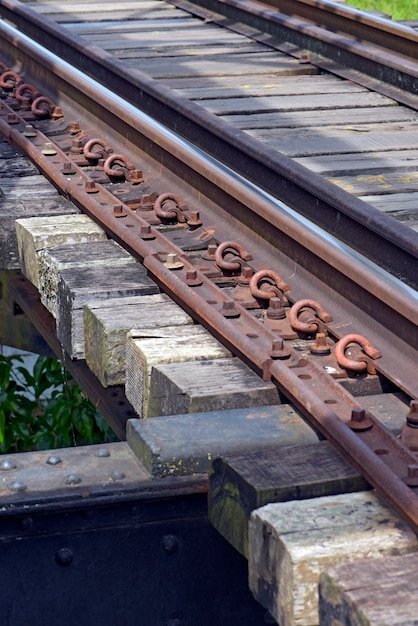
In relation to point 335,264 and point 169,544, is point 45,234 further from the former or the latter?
point 169,544

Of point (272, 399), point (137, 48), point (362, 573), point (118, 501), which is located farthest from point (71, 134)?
point (362, 573)

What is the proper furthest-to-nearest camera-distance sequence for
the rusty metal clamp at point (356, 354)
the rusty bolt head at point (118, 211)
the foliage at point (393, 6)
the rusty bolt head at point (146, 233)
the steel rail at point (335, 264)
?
1. the foliage at point (393, 6)
2. the rusty bolt head at point (118, 211)
3. the rusty bolt head at point (146, 233)
4. the steel rail at point (335, 264)
5. the rusty metal clamp at point (356, 354)

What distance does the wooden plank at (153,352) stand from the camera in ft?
10.9

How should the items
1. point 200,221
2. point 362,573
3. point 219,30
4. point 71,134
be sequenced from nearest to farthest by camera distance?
point 362,573, point 200,221, point 71,134, point 219,30

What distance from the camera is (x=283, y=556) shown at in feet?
7.69

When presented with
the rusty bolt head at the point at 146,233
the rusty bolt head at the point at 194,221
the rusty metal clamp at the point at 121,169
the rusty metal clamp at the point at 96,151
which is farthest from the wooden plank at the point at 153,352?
the rusty metal clamp at the point at 96,151

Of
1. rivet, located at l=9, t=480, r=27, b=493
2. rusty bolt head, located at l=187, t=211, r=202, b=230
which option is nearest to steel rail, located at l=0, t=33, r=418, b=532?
rusty bolt head, located at l=187, t=211, r=202, b=230

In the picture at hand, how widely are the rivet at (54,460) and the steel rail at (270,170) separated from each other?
1.48 m

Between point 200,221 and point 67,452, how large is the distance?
1.97 metres

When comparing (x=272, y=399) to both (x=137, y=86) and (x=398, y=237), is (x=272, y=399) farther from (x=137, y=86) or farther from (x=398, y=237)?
(x=137, y=86)

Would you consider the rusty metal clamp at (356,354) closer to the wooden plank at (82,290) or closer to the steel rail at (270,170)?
the steel rail at (270,170)

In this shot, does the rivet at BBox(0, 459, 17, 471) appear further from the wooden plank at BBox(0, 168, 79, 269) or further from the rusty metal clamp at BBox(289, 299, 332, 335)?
the wooden plank at BBox(0, 168, 79, 269)

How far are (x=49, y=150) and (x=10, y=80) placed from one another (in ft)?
5.81

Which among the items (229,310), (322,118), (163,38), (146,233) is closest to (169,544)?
(229,310)
